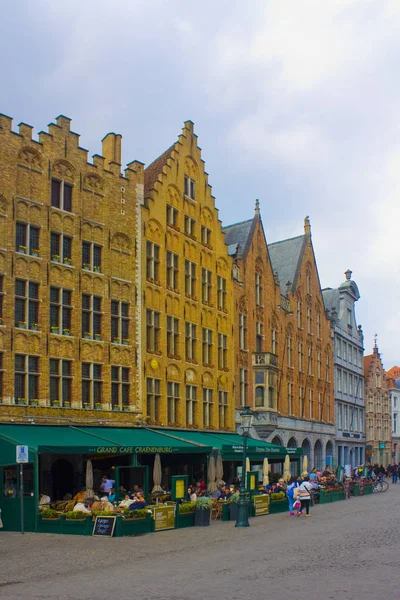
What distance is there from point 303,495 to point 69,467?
9.40 metres

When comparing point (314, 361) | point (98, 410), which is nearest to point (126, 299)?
point (98, 410)

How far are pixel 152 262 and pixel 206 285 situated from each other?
5592mm

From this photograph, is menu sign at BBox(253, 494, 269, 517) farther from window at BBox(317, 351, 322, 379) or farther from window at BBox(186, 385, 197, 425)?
window at BBox(317, 351, 322, 379)

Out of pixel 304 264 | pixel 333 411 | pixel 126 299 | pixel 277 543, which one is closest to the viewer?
pixel 277 543

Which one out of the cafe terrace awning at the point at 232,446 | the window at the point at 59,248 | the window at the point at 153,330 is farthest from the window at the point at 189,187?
the cafe terrace awning at the point at 232,446

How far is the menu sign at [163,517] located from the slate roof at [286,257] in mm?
30926

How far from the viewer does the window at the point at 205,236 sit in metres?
43.1

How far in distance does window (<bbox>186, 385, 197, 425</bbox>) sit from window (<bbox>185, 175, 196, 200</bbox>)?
388 inches

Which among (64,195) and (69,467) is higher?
(64,195)

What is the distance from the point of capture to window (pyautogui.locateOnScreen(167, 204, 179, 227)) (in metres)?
40.0

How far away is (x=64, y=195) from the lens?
3344 centimetres

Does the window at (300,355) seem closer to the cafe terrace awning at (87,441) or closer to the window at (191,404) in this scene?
the window at (191,404)

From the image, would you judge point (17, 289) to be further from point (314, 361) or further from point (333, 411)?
point (333, 411)

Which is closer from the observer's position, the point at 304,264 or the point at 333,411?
the point at 304,264
